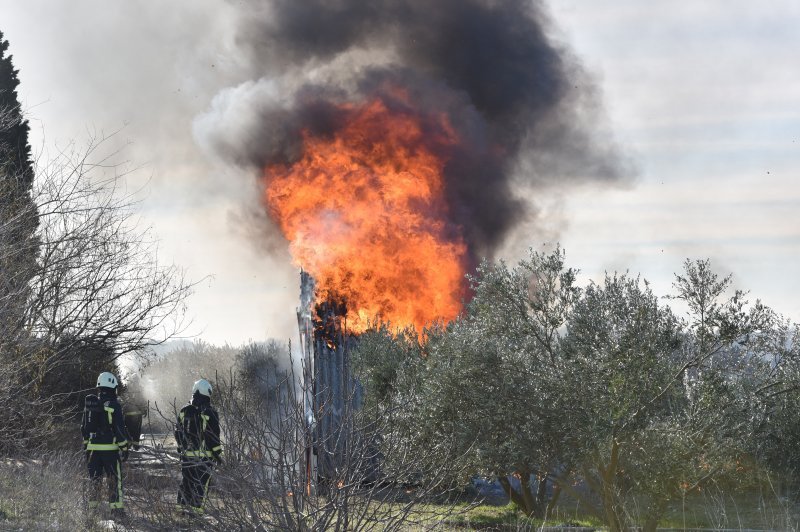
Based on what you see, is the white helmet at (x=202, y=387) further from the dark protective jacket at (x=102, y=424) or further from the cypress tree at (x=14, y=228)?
the cypress tree at (x=14, y=228)

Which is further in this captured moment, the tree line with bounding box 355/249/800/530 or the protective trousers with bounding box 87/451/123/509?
the protective trousers with bounding box 87/451/123/509

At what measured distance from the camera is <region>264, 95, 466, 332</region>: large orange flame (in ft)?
68.4

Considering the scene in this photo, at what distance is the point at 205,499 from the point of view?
6.46 meters

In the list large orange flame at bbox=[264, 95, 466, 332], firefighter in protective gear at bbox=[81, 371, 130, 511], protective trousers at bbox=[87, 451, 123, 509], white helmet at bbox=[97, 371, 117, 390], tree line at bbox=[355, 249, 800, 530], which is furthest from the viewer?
large orange flame at bbox=[264, 95, 466, 332]

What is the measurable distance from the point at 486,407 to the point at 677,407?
277 cm

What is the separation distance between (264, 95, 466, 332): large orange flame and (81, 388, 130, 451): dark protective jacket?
7.75 m

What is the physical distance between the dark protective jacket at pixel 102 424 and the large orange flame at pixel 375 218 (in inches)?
305

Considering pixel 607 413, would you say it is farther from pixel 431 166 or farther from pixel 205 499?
pixel 431 166

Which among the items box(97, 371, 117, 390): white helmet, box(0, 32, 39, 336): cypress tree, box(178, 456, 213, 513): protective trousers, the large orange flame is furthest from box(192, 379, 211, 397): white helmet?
the large orange flame

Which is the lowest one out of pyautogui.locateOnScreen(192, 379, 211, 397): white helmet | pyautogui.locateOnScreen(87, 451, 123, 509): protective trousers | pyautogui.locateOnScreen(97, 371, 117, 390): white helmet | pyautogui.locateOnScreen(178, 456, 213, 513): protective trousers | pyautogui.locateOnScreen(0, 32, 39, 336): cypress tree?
pyautogui.locateOnScreen(87, 451, 123, 509): protective trousers

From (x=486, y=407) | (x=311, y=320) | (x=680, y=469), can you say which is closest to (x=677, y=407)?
(x=680, y=469)

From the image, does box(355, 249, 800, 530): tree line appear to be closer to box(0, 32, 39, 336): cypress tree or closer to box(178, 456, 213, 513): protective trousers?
box(178, 456, 213, 513): protective trousers

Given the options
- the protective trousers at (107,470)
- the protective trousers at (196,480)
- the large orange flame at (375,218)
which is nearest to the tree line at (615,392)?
the protective trousers at (196,480)

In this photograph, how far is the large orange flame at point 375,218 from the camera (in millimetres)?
20859
